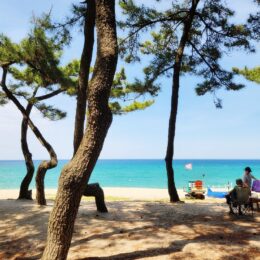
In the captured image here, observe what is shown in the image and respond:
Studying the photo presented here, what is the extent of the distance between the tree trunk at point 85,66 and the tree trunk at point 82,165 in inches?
117

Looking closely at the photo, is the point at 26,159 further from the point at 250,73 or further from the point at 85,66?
the point at 250,73

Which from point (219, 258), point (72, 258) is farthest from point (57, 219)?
point (219, 258)

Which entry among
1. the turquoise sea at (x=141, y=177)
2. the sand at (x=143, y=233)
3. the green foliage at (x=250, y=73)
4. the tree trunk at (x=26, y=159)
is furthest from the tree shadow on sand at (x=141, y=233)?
the turquoise sea at (x=141, y=177)

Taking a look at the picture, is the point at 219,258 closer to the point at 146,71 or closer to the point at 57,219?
the point at 57,219

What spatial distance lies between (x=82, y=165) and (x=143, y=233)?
2.77 m

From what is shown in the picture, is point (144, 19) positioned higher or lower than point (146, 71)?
higher

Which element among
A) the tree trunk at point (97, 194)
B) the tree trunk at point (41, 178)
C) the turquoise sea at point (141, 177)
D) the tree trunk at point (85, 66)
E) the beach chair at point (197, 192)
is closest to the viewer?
the tree trunk at point (85, 66)

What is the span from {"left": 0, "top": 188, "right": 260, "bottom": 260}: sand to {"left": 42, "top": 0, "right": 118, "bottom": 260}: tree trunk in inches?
35.7

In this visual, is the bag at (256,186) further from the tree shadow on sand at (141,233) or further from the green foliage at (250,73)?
the tree shadow on sand at (141,233)

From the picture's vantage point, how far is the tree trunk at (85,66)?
314 inches

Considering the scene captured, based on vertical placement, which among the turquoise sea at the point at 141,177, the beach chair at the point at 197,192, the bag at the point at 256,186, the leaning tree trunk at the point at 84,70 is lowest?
the turquoise sea at the point at 141,177

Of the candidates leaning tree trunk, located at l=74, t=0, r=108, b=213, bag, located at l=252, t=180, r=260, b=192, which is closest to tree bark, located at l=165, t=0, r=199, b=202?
bag, located at l=252, t=180, r=260, b=192

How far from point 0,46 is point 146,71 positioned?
5.25 metres

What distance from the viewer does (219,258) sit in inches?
216
